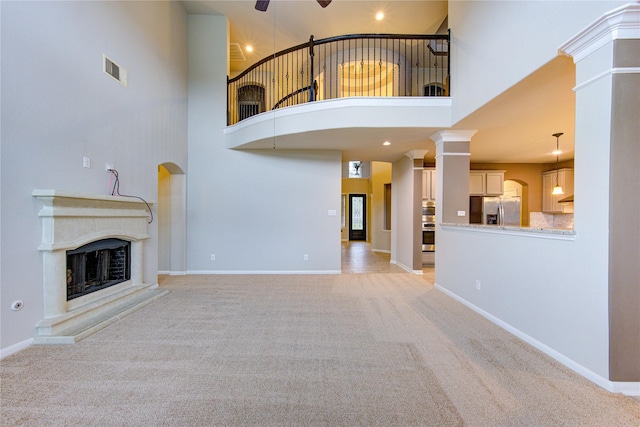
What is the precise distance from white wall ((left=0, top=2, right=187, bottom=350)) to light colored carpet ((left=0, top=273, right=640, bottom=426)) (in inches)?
37.2

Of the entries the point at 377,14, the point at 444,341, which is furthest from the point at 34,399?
the point at 377,14

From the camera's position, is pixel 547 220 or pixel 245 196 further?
pixel 547 220

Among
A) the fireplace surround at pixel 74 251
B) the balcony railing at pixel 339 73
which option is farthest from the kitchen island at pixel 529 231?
the fireplace surround at pixel 74 251

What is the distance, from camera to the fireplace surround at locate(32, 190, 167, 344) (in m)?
2.58

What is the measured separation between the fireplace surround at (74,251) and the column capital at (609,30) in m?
4.53

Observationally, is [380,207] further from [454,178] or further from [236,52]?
[236,52]

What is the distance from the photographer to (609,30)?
186 cm

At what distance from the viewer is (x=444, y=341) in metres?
2.57

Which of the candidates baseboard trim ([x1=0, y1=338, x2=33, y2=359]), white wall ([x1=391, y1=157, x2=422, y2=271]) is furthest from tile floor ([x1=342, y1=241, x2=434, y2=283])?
baseboard trim ([x1=0, y1=338, x2=33, y2=359])

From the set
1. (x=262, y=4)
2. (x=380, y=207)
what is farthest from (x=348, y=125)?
(x=380, y=207)

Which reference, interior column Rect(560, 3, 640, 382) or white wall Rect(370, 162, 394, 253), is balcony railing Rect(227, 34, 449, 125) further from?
interior column Rect(560, 3, 640, 382)

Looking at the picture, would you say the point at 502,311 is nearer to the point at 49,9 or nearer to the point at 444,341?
the point at 444,341

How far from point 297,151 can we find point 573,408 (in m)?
4.93

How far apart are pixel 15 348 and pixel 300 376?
8.22ft
